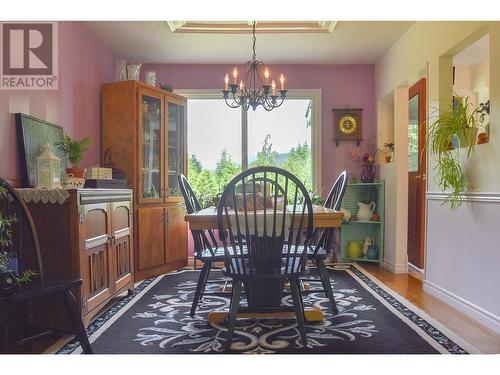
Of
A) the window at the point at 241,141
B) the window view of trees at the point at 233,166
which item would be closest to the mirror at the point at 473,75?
the window at the point at 241,141

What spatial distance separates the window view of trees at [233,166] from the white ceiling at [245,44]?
994 mm

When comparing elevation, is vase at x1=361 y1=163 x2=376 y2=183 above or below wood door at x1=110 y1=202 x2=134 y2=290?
above

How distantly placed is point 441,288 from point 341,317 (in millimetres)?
964

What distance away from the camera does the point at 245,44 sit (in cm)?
442

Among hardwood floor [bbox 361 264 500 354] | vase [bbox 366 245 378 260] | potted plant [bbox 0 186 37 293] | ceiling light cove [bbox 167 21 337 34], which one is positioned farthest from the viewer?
vase [bbox 366 245 378 260]

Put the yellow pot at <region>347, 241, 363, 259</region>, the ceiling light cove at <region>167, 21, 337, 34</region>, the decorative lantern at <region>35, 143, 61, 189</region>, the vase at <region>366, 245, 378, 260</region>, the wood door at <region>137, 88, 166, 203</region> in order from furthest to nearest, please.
Result: the yellow pot at <region>347, 241, 363, 259</region> < the vase at <region>366, 245, 378, 260</region> < the wood door at <region>137, 88, 166, 203</region> < the ceiling light cove at <region>167, 21, 337, 34</region> < the decorative lantern at <region>35, 143, 61, 189</region>

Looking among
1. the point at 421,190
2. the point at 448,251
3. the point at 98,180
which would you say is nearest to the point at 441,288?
the point at 448,251

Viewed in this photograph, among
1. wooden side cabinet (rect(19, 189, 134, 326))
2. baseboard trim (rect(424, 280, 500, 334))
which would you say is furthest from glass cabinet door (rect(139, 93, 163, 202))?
baseboard trim (rect(424, 280, 500, 334))

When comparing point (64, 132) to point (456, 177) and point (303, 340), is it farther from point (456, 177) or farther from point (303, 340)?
point (456, 177)

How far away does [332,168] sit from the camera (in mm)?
5133

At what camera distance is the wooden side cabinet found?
2479 millimetres

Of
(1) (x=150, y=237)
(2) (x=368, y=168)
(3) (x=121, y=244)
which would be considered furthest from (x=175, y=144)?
(2) (x=368, y=168)

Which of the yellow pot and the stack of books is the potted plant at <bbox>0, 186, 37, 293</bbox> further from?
the yellow pot

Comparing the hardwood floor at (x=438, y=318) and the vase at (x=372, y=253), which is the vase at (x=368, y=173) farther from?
the hardwood floor at (x=438, y=318)
